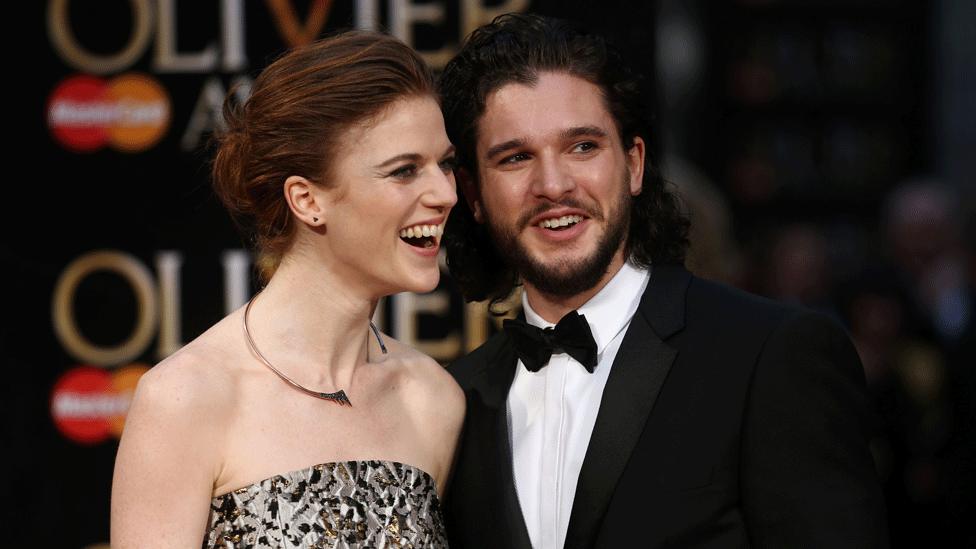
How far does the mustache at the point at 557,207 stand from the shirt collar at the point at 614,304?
5.6 inches

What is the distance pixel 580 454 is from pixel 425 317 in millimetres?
1339

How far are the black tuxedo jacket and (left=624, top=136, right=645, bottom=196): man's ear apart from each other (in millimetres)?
499

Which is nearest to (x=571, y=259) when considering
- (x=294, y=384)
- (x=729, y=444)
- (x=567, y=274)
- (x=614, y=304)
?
(x=567, y=274)

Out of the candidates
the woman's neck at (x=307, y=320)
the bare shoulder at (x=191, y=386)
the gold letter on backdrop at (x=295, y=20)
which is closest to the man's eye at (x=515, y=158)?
the woman's neck at (x=307, y=320)

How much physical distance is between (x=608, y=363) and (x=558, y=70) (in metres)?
0.67

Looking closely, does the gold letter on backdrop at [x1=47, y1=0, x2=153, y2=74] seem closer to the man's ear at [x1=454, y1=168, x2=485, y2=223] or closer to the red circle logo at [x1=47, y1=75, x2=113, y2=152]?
the red circle logo at [x1=47, y1=75, x2=113, y2=152]

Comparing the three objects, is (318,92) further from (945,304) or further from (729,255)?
(945,304)

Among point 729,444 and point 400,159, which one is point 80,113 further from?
point 729,444

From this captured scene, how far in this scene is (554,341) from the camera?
287 cm

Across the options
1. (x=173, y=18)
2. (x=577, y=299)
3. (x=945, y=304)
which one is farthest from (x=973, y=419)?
(x=173, y=18)

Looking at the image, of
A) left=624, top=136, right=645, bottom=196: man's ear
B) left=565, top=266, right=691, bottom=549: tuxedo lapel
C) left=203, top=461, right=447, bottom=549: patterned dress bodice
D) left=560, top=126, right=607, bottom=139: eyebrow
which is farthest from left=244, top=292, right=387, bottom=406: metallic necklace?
left=624, top=136, right=645, bottom=196: man's ear

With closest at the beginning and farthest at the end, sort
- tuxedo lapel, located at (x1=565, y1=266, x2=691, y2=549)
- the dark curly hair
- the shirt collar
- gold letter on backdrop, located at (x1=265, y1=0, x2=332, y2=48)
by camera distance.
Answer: tuxedo lapel, located at (x1=565, y1=266, x2=691, y2=549) → the shirt collar → the dark curly hair → gold letter on backdrop, located at (x1=265, y1=0, x2=332, y2=48)

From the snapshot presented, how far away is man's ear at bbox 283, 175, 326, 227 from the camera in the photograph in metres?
2.69

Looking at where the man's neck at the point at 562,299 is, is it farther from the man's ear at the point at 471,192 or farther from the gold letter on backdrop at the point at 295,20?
the gold letter on backdrop at the point at 295,20
